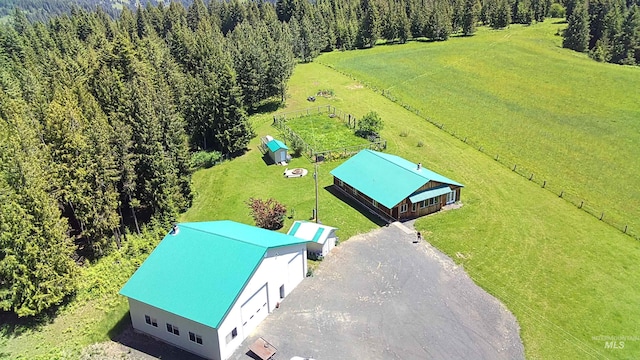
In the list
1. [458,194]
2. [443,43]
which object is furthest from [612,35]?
[458,194]

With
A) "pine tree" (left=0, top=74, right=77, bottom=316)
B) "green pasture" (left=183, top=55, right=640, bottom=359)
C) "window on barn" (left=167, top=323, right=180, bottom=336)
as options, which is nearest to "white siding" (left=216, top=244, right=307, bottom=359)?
"window on barn" (left=167, top=323, right=180, bottom=336)

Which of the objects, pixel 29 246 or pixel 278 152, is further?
pixel 278 152

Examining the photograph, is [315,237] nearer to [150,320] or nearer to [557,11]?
[150,320]

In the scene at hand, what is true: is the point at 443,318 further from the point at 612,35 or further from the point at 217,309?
the point at 612,35

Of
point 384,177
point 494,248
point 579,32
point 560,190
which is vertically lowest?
point 560,190

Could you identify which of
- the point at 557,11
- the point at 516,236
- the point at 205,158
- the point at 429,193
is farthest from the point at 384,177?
the point at 557,11

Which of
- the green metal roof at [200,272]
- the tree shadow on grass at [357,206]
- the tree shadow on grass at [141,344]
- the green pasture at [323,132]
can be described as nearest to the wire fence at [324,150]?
the green pasture at [323,132]
